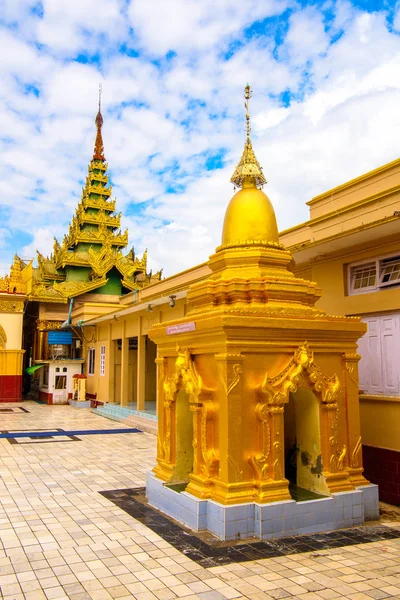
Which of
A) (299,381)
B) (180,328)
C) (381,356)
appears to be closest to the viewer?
(299,381)

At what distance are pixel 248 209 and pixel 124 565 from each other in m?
5.23

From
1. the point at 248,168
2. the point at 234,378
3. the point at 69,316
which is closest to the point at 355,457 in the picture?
the point at 234,378

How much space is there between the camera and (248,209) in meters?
8.19

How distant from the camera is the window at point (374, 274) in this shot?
8359mm

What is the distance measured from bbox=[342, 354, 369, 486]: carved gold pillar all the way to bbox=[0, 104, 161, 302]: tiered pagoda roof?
23.1m

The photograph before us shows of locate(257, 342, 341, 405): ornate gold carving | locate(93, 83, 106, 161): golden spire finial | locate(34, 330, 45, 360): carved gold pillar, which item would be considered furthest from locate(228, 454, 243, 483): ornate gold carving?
locate(93, 83, 106, 161): golden spire finial

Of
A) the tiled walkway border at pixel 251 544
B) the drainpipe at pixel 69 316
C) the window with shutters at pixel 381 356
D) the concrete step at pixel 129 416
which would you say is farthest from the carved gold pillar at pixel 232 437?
the drainpipe at pixel 69 316

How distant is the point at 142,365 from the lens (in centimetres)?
1919

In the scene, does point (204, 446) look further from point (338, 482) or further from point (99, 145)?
point (99, 145)

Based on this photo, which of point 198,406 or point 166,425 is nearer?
point 198,406

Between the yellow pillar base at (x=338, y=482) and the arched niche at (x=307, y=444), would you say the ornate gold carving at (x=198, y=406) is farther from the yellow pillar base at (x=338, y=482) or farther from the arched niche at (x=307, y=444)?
the yellow pillar base at (x=338, y=482)

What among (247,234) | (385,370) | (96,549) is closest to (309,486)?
(385,370)

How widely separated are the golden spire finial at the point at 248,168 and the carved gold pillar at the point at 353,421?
10.4 ft

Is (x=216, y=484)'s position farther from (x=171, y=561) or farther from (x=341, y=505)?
(x=341, y=505)
